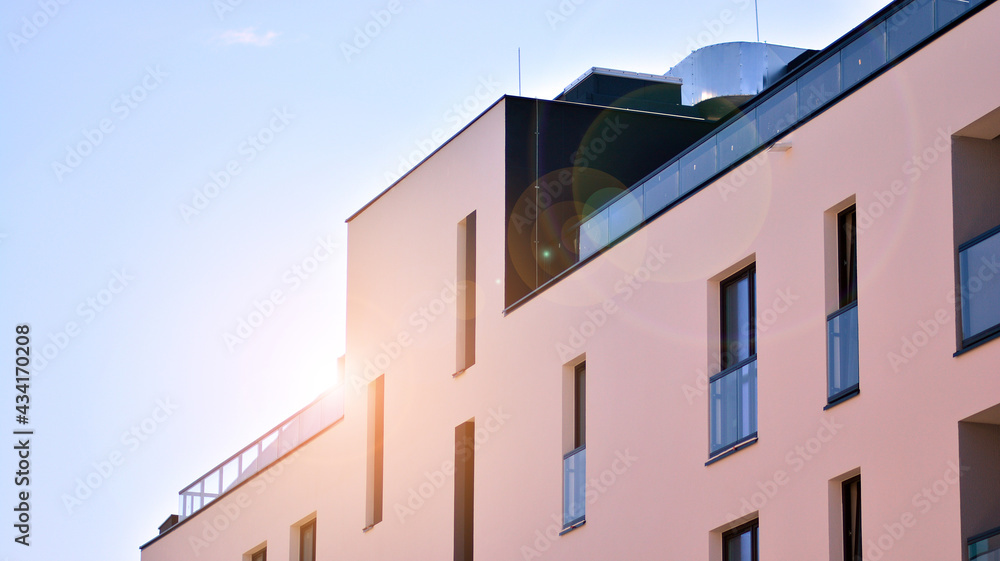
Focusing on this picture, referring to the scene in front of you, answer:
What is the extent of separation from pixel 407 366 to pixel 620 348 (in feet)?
24.1

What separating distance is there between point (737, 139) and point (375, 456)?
1165 cm

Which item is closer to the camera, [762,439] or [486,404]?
[762,439]

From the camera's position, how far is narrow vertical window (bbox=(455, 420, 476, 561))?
82.1ft

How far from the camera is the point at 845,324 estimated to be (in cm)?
1694

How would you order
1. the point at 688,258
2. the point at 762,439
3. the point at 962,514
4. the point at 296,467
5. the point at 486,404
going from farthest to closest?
the point at 296,467 < the point at 486,404 < the point at 688,258 < the point at 762,439 < the point at 962,514

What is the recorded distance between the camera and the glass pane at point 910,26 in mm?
16375

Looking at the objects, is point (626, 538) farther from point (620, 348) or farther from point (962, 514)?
point (962, 514)

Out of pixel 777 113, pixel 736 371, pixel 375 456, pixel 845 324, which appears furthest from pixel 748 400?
pixel 375 456

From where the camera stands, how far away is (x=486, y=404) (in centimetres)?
2464

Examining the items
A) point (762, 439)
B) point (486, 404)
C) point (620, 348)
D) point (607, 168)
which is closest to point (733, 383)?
point (762, 439)
